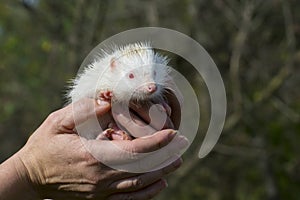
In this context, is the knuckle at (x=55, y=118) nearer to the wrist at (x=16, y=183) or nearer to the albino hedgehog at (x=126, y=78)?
the albino hedgehog at (x=126, y=78)

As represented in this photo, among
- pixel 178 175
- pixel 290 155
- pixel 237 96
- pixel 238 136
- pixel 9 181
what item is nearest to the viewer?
pixel 9 181

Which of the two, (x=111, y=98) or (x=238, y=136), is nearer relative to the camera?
(x=111, y=98)

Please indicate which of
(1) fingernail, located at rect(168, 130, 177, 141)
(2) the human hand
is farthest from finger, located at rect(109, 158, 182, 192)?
(1) fingernail, located at rect(168, 130, 177, 141)

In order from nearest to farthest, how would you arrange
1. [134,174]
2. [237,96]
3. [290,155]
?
[134,174], [237,96], [290,155]

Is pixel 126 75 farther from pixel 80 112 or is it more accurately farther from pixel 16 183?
pixel 16 183

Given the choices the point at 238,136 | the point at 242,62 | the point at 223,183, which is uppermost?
the point at 242,62

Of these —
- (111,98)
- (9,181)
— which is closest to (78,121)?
(111,98)

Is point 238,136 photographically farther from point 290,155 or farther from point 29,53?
point 29,53
